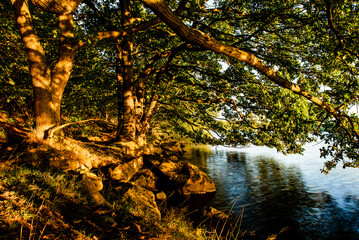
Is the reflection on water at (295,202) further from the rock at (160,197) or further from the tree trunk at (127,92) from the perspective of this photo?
the tree trunk at (127,92)

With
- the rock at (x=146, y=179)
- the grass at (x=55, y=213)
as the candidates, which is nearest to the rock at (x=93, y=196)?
the grass at (x=55, y=213)

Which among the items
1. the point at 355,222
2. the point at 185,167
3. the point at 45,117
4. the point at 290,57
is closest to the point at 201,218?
the point at 185,167

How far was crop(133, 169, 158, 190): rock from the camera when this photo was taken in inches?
294

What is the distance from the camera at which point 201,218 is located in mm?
7027

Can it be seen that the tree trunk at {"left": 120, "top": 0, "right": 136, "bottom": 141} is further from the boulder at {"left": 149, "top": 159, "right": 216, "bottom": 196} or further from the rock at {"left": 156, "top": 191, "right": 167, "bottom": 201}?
the rock at {"left": 156, "top": 191, "right": 167, "bottom": 201}

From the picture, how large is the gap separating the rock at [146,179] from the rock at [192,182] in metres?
1.12

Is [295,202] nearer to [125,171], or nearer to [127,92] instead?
[125,171]

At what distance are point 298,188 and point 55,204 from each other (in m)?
15.7

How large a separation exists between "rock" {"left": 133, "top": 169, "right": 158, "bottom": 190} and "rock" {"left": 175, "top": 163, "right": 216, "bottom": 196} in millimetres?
1121

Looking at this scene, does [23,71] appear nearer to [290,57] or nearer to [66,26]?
[66,26]

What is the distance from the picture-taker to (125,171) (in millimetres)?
6730

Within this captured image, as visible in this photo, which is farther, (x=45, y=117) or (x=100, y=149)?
(x=100, y=149)

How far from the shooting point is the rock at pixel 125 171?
625 centimetres

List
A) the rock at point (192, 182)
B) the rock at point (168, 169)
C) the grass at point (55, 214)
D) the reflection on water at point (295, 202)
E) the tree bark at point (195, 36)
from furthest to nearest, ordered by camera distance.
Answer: the rock at point (168, 169) < the rock at point (192, 182) < the reflection on water at point (295, 202) < the tree bark at point (195, 36) < the grass at point (55, 214)
